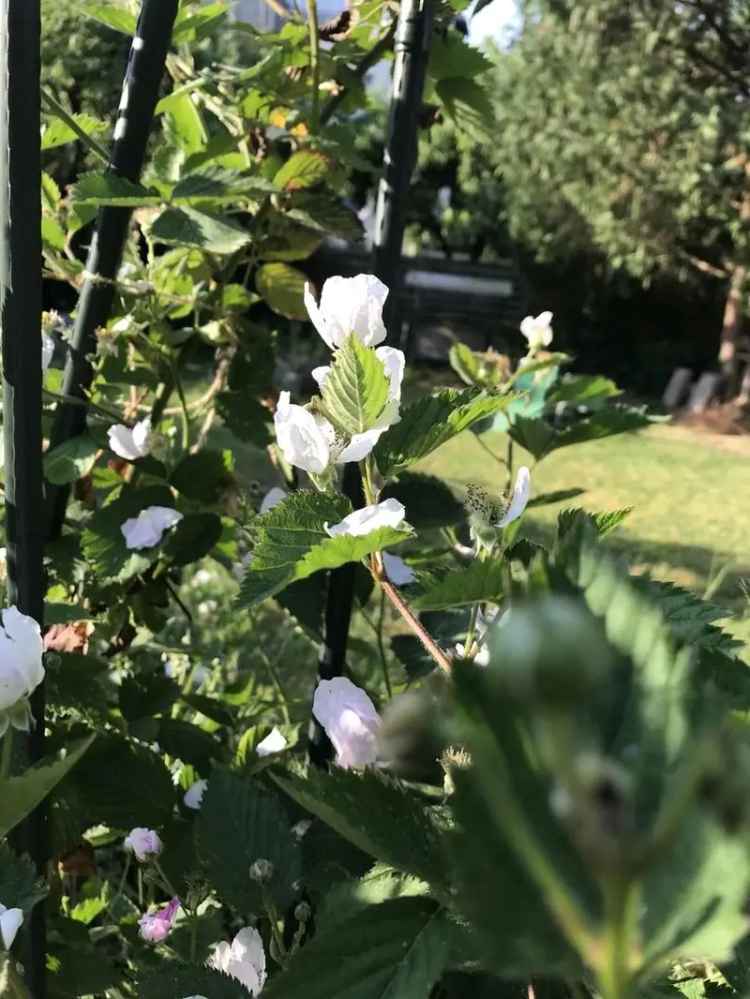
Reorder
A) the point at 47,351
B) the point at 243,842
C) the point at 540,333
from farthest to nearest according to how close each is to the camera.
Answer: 1. the point at 540,333
2. the point at 47,351
3. the point at 243,842

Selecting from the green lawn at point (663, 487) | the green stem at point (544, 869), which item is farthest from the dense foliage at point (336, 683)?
the green lawn at point (663, 487)

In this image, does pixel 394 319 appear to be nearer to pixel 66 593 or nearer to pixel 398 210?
pixel 398 210

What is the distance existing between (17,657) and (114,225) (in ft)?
1.22

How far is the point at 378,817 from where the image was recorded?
14.7 inches

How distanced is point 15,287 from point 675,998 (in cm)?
44

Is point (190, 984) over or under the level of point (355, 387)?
under

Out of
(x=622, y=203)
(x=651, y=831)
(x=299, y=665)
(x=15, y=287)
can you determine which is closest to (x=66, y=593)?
(x=15, y=287)

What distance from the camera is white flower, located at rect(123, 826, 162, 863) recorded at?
0.63 m

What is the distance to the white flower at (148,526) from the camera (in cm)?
77

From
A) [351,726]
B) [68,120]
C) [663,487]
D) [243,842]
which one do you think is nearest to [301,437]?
[351,726]

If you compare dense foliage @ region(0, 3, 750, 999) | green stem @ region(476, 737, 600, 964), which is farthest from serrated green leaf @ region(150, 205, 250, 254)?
green stem @ region(476, 737, 600, 964)

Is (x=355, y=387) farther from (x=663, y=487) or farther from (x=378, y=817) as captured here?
(x=663, y=487)

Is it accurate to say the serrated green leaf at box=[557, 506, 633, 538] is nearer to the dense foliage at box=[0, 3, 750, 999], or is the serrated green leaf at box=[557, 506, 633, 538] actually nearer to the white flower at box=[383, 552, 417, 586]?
the dense foliage at box=[0, 3, 750, 999]

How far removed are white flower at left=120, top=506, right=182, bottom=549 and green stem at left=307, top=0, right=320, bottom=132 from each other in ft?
1.14
